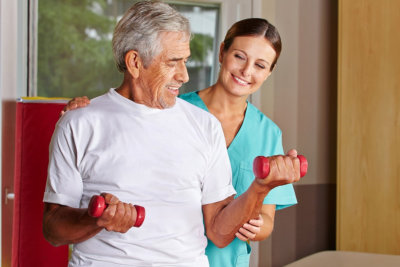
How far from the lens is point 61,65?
309cm

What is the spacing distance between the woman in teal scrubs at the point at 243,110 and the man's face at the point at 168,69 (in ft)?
1.26

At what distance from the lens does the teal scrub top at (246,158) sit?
1.56m

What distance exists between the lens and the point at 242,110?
168cm

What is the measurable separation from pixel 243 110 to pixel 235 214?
544 mm

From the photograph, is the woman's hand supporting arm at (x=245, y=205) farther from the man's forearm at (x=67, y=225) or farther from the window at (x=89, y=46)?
the window at (x=89, y=46)

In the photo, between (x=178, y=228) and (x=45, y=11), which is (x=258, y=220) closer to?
(x=178, y=228)

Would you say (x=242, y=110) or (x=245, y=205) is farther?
(x=242, y=110)

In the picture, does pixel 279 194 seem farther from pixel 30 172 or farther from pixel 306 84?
pixel 306 84

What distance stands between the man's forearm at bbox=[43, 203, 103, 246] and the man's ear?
0.35m

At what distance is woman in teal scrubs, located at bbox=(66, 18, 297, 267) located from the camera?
60.9 inches

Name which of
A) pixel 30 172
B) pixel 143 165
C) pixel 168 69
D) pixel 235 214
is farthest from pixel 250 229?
pixel 30 172

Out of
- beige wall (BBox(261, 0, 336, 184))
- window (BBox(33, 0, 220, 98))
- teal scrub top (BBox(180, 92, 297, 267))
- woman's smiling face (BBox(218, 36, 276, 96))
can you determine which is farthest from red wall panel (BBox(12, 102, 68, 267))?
beige wall (BBox(261, 0, 336, 184))

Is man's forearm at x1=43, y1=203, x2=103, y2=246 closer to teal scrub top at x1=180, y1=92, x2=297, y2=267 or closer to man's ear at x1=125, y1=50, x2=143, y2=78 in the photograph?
man's ear at x1=125, y1=50, x2=143, y2=78

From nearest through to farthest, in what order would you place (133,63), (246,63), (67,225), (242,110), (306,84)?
(67,225) → (133,63) → (246,63) → (242,110) → (306,84)
